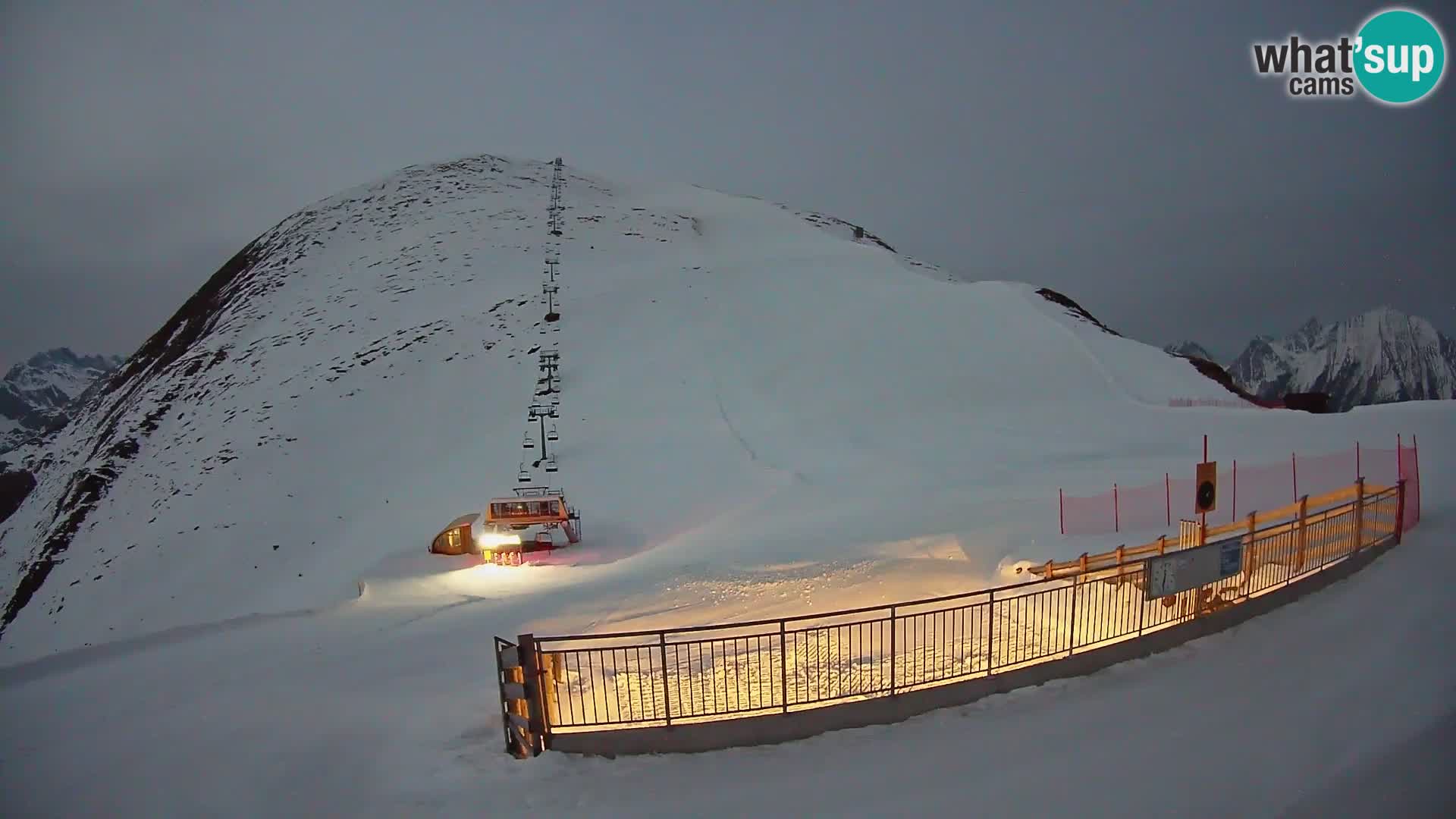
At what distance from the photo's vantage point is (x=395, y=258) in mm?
55125

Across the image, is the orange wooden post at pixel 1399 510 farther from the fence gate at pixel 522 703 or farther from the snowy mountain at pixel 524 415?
the fence gate at pixel 522 703

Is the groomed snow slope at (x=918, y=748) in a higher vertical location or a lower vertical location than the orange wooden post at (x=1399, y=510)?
lower

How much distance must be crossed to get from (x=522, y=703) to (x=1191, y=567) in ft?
27.3

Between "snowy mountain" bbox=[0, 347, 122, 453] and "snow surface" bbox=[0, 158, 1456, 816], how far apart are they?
969 cm

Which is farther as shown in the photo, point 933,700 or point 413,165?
point 413,165

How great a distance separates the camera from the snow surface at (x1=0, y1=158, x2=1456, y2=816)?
752 centimetres

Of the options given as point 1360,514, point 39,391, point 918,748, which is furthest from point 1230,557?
point 39,391

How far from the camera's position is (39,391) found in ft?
382

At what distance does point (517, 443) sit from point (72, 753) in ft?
76.7

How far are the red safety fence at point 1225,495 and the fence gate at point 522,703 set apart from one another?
12.7 m

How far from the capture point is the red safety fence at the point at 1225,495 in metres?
16.7

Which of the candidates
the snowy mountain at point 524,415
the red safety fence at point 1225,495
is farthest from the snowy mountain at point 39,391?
the red safety fence at point 1225,495

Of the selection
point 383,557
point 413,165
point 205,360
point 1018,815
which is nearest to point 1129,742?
point 1018,815

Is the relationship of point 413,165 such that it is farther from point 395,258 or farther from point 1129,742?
point 1129,742
